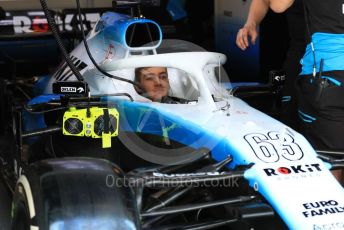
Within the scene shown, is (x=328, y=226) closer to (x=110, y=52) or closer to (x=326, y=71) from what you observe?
(x=326, y=71)

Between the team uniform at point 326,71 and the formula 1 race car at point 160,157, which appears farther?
the team uniform at point 326,71

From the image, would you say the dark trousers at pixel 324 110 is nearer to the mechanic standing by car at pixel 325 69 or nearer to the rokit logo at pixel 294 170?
the mechanic standing by car at pixel 325 69

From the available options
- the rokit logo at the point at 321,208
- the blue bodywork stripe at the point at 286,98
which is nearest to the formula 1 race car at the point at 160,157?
the rokit logo at the point at 321,208

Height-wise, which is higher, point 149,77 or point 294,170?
point 149,77

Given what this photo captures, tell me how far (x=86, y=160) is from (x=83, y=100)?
931 mm

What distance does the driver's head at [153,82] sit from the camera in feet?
11.3

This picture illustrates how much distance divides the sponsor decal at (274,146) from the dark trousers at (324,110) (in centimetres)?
28

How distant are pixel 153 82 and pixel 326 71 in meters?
1.02

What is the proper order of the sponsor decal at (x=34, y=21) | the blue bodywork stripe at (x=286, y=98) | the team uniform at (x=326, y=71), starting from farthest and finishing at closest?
the sponsor decal at (x=34, y=21), the blue bodywork stripe at (x=286, y=98), the team uniform at (x=326, y=71)

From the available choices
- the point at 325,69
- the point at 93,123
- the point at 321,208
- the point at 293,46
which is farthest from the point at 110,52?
the point at 321,208

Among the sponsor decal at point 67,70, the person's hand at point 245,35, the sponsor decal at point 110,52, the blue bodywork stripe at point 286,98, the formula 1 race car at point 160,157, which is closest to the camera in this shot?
the formula 1 race car at point 160,157

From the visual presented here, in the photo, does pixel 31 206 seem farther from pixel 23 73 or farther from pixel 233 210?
pixel 23 73

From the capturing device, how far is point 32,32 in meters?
5.56

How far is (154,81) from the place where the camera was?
345 cm
